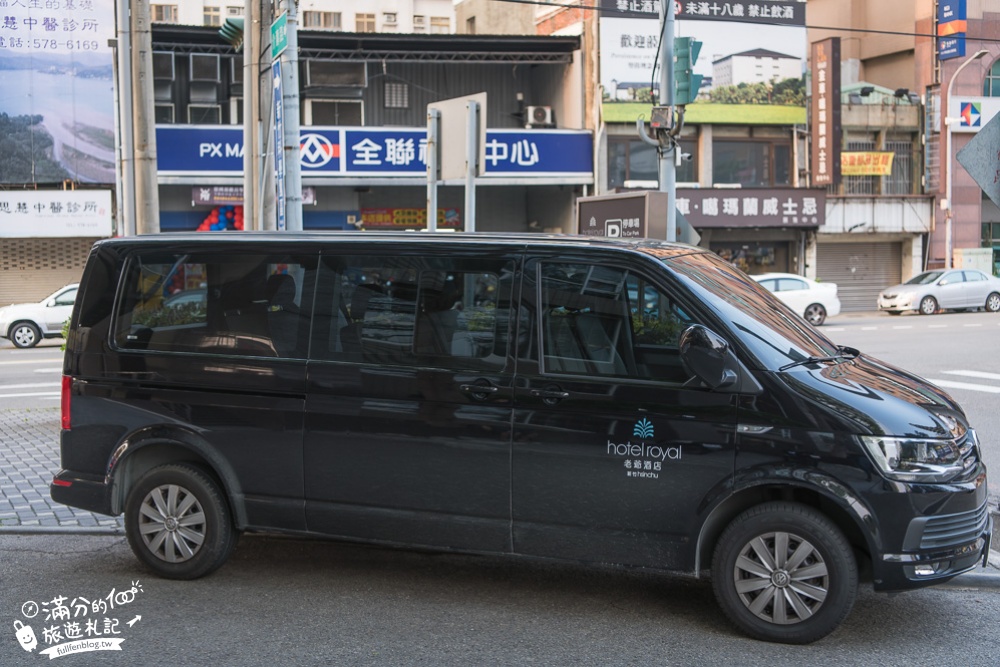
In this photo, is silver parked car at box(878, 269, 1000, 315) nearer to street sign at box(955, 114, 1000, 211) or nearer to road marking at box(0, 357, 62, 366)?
road marking at box(0, 357, 62, 366)

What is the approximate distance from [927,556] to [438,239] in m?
2.88

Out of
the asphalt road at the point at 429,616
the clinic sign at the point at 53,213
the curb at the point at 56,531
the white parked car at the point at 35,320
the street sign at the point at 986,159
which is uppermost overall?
the clinic sign at the point at 53,213

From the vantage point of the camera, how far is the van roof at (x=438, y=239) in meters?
5.61

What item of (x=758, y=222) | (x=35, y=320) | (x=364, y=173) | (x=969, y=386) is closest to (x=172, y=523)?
(x=969, y=386)

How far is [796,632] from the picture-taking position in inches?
199

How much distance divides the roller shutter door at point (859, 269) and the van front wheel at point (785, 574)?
105 ft

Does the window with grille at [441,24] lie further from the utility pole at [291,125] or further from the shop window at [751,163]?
the utility pole at [291,125]

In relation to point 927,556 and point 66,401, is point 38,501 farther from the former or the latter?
point 927,556

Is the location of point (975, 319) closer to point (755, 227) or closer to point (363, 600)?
point (755, 227)

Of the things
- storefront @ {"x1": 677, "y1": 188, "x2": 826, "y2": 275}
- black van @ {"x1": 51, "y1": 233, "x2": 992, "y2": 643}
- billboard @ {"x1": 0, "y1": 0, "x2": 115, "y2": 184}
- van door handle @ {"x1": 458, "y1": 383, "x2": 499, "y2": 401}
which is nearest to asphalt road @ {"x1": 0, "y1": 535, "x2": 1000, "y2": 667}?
black van @ {"x1": 51, "y1": 233, "x2": 992, "y2": 643}

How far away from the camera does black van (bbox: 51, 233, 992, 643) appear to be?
5.01 m

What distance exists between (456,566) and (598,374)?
1778 mm

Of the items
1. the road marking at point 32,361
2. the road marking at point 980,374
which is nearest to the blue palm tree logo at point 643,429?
the road marking at point 980,374

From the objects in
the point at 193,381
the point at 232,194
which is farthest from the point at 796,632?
the point at 232,194
